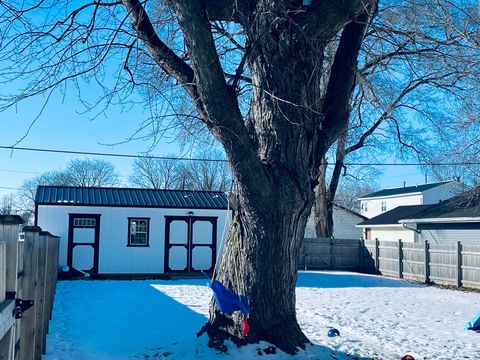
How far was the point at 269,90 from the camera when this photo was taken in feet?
20.5

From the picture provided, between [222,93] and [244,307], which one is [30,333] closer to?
[244,307]

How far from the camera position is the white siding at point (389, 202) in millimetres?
42438

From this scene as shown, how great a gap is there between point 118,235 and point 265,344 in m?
13.9

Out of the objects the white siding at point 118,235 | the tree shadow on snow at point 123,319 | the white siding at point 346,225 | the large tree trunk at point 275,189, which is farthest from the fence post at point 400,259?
the white siding at point 346,225

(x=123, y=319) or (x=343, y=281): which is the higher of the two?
(x=123, y=319)

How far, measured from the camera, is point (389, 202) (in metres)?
47.1

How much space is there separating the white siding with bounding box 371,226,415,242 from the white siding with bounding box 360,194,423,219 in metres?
14.2

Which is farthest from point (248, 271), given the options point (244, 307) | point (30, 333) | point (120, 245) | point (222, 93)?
point (120, 245)

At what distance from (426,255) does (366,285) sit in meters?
2.76

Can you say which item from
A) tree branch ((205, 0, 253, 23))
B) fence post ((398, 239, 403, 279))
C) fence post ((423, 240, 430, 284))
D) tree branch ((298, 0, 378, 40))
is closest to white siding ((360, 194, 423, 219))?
fence post ((398, 239, 403, 279))

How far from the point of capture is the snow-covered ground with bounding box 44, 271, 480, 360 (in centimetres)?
691

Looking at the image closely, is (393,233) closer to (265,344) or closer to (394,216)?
(394,216)

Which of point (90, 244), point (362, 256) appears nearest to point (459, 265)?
point (362, 256)

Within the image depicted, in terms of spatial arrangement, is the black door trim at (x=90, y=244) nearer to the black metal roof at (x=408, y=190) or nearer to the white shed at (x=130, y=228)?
the white shed at (x=130, y=228)
